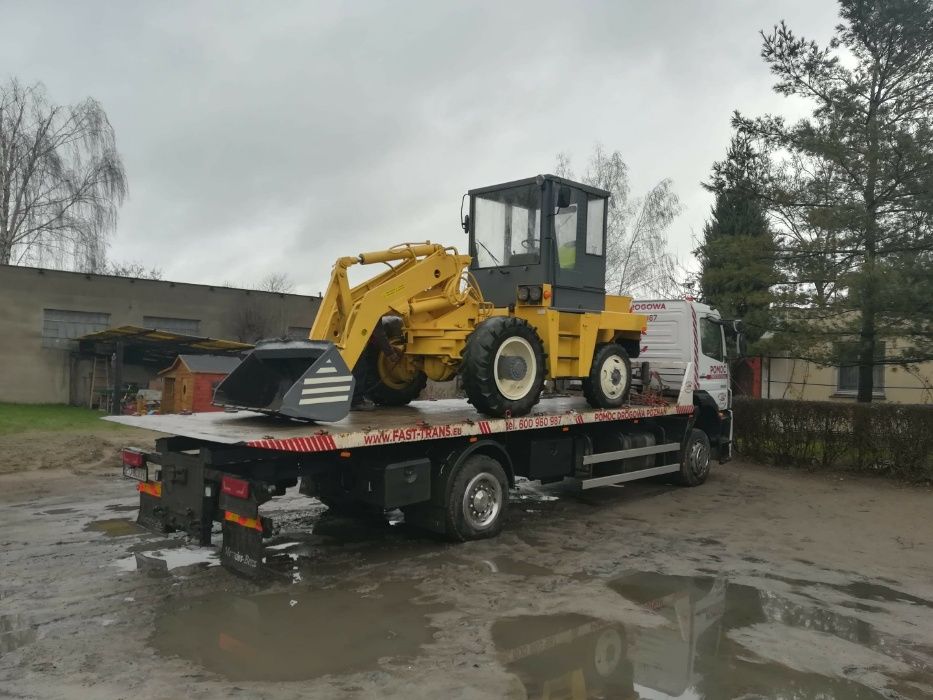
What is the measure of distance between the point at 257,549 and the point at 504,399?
306 centimetres

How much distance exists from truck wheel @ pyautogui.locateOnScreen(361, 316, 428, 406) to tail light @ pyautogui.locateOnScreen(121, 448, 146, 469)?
9.31 ft

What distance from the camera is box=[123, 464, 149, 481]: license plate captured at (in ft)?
21.0

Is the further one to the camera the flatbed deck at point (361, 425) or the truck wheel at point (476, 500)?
the truck wheel at point (476, 500)

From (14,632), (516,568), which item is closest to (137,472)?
(14,632)

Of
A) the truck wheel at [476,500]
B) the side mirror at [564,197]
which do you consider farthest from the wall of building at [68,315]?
the truck wheel at [476,500]

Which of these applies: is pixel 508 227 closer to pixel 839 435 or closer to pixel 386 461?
pixel 386 461

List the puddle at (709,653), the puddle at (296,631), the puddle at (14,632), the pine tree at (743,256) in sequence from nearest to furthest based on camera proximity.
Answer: the puddle at (709,653)
the puddle at (296,631)
the puddle at (14,632)
the pine tree at (743,256)

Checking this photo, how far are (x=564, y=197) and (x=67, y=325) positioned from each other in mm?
20616

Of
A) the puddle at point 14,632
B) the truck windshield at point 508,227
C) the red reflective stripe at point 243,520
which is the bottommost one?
the puddle at point 14,632

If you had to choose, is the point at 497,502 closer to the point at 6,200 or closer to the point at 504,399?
the point at 504,399

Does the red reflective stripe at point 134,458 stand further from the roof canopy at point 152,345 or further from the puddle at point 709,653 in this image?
the roof canopy at point 152,345

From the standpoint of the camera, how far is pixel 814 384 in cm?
2200

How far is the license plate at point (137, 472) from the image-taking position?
6.40 meters

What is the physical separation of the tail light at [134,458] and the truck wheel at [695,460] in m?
7.52
